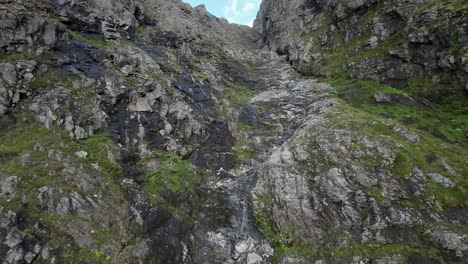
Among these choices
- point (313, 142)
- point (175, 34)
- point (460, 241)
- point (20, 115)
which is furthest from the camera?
point (175, 34)

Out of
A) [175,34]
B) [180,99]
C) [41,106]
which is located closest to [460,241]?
[180,99]

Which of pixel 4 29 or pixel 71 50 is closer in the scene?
pixel 4 29

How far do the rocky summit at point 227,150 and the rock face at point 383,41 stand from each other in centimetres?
19

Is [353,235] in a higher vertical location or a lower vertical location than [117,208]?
higher

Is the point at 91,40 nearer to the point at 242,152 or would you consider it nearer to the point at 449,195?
the point at 242,152

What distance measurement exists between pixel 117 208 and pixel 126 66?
16.7 metres

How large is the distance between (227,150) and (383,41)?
22.6 meters

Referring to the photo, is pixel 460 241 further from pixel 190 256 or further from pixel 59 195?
pixel 59 195

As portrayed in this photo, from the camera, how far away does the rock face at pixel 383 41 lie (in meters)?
25.7

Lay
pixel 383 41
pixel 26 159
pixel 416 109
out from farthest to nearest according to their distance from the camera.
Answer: pixel 383 41
pixel 416 109
pixel 26 159

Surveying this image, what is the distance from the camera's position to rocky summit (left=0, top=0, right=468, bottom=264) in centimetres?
1472

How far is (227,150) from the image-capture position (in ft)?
79.8

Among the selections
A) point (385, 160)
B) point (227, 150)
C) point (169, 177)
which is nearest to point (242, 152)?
point (227, 150)

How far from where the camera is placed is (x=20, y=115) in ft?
63.9
